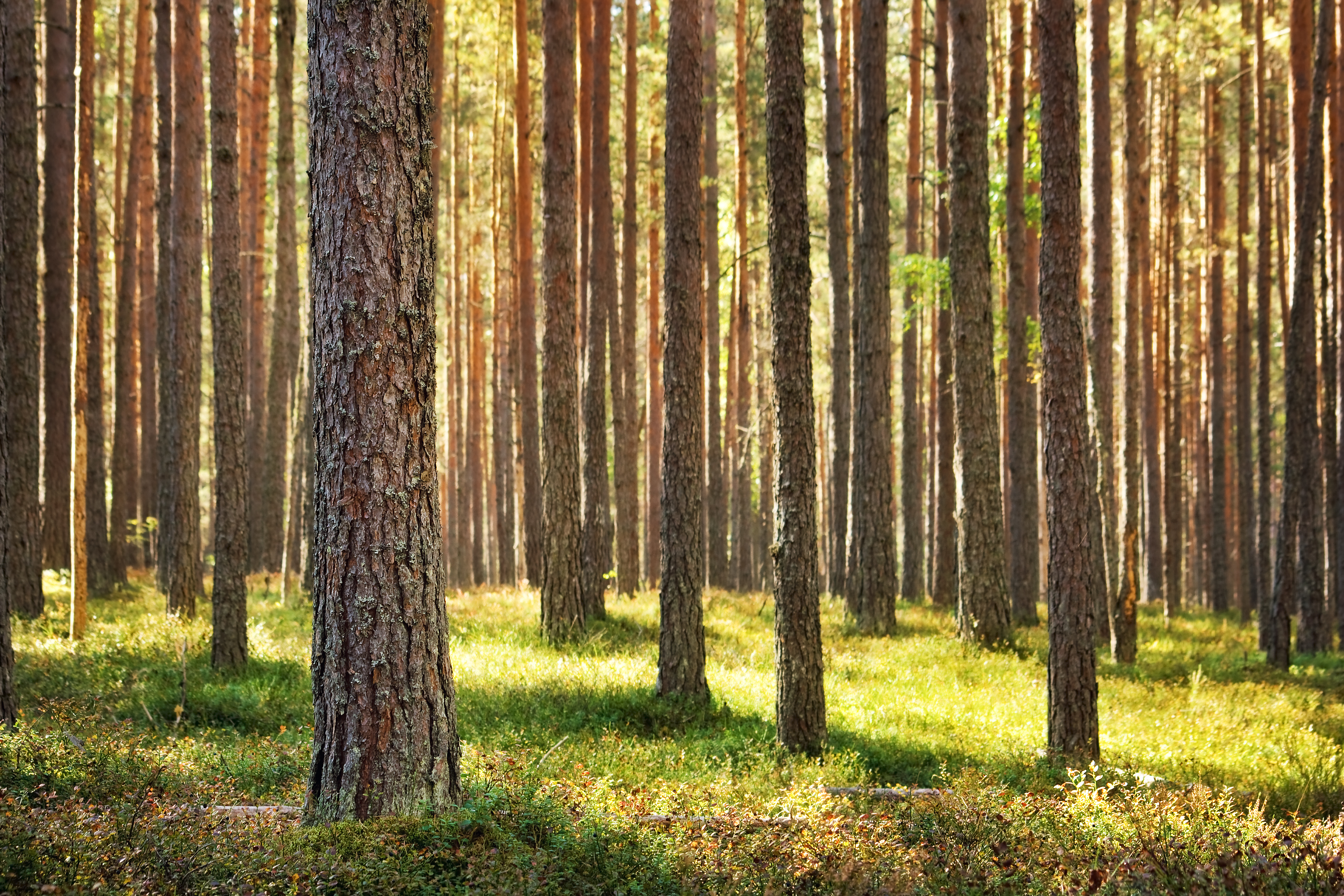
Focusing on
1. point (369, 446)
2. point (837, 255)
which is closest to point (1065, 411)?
point (369, 446)

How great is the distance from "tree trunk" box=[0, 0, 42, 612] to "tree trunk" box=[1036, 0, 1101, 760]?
12815 millimetres

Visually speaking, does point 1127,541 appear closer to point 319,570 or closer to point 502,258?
point 319,570

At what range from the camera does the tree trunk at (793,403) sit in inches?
305

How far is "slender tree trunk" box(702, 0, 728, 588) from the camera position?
66.3 ft

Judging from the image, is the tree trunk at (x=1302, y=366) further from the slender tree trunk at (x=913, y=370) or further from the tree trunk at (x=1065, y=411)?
the tree trunk at (x=1065, y=411)

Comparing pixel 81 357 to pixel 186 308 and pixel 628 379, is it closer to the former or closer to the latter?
pixel 186 308

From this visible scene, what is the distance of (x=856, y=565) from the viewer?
1432 cm

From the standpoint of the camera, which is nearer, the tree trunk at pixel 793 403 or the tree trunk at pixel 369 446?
the tree trunk at pixel 369 446

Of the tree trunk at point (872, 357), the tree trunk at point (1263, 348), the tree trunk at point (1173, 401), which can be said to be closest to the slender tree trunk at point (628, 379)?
the tree trunk at point (872, 357)

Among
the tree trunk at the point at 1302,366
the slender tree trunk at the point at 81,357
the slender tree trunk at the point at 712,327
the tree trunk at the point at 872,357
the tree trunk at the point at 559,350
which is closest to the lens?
the slender tree trunk at the point at 81,357

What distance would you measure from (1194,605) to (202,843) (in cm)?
3069

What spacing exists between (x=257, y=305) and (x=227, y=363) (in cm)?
1668

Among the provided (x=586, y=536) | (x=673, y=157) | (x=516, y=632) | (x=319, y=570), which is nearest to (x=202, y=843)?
(x=319, y=570)

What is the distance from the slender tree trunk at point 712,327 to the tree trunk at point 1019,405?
212 inches
